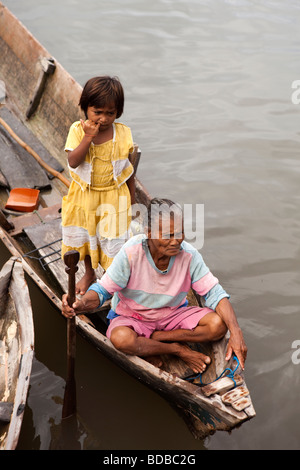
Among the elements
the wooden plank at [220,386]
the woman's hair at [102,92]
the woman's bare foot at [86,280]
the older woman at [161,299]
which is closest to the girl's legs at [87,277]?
the woman's bare foot at [86,280]

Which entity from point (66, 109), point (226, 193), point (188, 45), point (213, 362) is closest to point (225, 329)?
point (213, 362)

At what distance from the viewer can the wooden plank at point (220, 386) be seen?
9.12ft

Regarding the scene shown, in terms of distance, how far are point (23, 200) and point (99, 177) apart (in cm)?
173

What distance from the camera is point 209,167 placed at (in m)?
6.05

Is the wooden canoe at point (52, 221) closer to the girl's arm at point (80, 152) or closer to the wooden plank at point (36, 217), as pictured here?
the wooden plank at point (36, 217)

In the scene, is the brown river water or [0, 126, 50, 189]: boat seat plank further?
[0, 126, 50, 189]: boat seat plank

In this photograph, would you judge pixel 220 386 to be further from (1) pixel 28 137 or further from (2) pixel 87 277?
(1) pixel 28 137

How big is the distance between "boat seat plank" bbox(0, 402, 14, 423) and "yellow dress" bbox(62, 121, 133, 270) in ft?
3.54

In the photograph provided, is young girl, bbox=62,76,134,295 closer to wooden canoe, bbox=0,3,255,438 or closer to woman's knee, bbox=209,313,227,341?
wooden canoe, bbox=0,3,255,438

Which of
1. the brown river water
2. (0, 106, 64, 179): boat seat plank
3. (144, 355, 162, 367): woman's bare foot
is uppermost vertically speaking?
(0, 106, 64, 179): boat seat plank

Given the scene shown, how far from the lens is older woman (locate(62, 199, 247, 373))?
2.88 metres

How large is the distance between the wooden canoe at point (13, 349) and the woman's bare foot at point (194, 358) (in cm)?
88

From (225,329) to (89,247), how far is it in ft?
3.41

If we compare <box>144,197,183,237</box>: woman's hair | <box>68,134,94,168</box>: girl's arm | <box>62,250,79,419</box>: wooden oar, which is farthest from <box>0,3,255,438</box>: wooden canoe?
<box>144,197,183,237</box>: woman's hair
